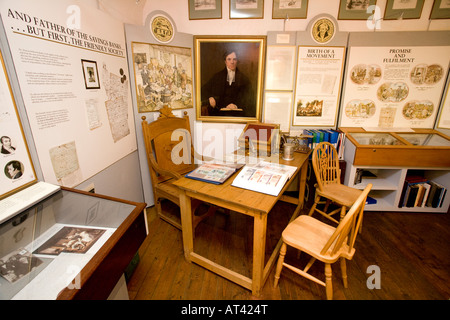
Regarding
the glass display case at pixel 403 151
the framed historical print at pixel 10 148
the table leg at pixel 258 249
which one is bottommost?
the table leg at pixel 258 249

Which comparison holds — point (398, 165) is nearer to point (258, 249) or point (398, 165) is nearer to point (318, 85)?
point (318, 85)

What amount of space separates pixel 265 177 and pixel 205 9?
91.9 inches

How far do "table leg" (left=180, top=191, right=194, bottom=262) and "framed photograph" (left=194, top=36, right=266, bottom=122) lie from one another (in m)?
1.63

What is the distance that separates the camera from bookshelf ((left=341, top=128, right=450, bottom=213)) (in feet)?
8.59

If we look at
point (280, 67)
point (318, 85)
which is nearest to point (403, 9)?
point (318, 85)

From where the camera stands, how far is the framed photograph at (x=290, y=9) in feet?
8.98

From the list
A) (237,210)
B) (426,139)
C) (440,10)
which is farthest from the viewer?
(426,139)

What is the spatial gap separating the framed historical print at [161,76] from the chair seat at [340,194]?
6.74ft

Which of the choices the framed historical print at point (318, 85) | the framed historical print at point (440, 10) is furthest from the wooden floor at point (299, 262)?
the framed historical print at point (440, 10)

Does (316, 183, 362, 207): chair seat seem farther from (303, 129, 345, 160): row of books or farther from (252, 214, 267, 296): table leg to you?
(252, 214, 267, 296): table leg

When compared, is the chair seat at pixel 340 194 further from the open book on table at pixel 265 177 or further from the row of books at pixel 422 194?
the row of books at pixel 422 194

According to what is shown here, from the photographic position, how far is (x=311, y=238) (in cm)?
169

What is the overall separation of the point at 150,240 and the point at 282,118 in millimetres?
2269
